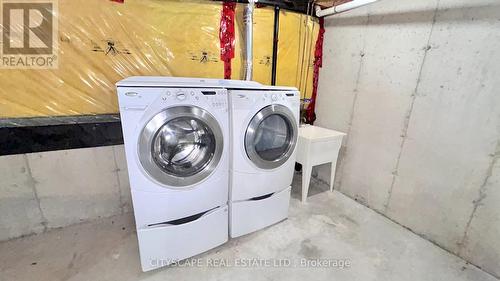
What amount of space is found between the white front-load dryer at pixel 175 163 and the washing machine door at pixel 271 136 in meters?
0.20

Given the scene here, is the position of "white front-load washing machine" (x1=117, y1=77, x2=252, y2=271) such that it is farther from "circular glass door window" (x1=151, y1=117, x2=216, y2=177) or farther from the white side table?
the white side table

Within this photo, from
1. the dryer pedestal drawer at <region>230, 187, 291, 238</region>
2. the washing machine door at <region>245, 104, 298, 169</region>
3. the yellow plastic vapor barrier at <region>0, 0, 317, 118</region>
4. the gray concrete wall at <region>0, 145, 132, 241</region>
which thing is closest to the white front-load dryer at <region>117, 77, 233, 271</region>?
the dryer pedestal drawer at <region>230, 187, 291, 238</region>

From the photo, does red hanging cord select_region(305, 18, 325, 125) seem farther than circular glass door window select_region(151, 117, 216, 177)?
Yes

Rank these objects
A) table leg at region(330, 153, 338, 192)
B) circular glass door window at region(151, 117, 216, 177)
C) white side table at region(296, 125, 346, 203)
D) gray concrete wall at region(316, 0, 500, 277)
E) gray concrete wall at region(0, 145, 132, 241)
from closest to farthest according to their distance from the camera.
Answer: circular glass door window at region(151, 117, 216, 177) → gray concrete wall at region(316, 0, 500, 277) → gray concrete wall at region(0, 145, 132, 241) → white side table at region(296, 125, 346, 203) → table leg at region(330, 153, 338, 192)

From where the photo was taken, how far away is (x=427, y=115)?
175 centimetres

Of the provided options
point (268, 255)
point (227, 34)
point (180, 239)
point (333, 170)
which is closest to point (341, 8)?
point (227, 34)

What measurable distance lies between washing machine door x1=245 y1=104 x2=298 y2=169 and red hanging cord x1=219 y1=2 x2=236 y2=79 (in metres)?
0.76

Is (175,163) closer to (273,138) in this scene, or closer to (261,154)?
(261,154)

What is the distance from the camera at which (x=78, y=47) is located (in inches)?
61.9

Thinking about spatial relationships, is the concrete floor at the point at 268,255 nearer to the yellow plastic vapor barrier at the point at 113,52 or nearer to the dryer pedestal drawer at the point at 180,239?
the dryer pedestal drawer at the point at 180,239

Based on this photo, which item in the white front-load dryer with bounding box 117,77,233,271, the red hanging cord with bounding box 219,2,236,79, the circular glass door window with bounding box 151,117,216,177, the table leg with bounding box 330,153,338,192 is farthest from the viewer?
the table leg with bounding box 330,153,338,192

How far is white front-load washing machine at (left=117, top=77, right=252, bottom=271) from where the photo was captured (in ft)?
3.90

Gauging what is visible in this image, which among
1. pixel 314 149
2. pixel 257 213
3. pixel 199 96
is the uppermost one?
pixel 199 96

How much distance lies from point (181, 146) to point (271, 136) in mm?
751
